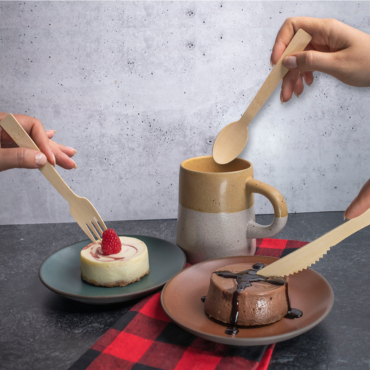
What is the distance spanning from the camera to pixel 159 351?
671 mm

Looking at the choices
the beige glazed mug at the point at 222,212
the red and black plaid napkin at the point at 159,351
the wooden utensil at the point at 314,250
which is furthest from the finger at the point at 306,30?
the red and black plaid napkin at the point at 159,351

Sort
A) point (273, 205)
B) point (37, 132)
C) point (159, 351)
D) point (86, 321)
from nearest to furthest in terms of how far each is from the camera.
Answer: point (159, 351)
point (86, 321)
point (273, 205)
point (37, 132)

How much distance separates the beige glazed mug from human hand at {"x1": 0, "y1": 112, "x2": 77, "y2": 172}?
318 millimetres

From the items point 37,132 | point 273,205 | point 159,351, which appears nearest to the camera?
point 159,351

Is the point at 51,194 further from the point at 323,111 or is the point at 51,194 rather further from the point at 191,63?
the point at 323,111

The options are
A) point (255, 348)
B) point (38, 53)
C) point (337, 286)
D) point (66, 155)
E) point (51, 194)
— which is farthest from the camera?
point (51, 194)

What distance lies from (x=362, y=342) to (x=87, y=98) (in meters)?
1.27

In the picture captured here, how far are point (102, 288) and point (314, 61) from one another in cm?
64

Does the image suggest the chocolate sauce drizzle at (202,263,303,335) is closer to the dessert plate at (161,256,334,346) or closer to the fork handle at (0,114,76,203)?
the dessert plate at (161,256,334,346)

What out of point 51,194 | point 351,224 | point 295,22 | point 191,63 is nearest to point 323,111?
point 191,63

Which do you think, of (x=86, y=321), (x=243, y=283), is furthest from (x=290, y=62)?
(x=86, y=321)

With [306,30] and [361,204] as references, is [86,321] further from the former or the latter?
[306,30]

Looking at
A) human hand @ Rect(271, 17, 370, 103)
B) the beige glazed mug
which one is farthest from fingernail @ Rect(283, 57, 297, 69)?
the beige glazed mug

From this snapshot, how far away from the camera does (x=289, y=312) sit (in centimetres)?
72
